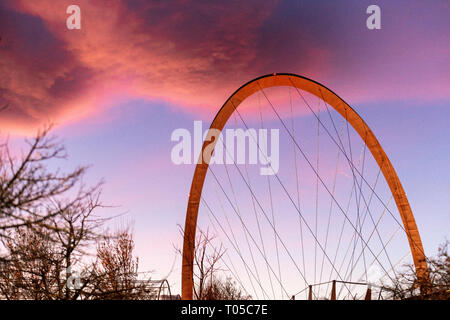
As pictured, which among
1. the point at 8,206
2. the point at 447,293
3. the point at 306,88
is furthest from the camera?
the point at 306,88

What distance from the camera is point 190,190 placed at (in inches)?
835

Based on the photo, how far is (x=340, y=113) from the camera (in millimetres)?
23531

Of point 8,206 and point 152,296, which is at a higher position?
point 8,206

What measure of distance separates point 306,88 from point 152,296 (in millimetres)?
12325

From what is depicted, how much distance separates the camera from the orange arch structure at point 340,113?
67.8 feet

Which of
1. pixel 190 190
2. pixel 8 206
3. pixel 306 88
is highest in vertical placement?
pixel 306 88

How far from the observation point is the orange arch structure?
20656 mm
